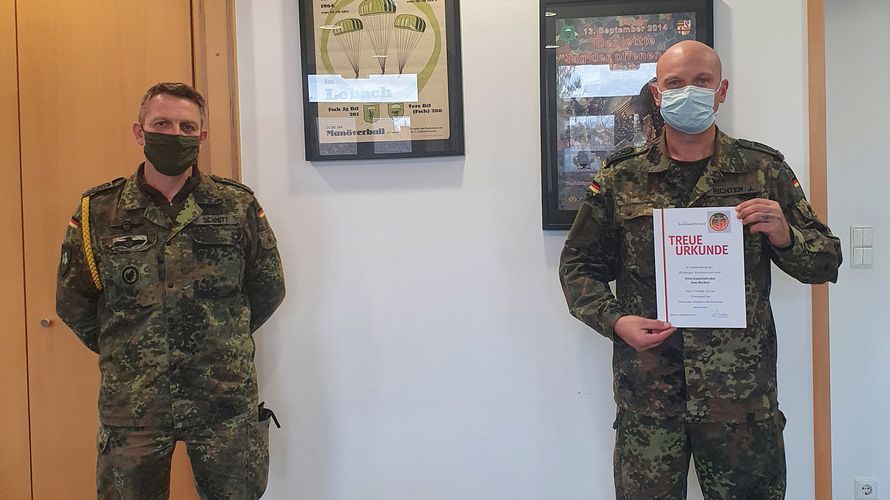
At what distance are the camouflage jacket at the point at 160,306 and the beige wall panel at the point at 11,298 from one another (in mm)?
643

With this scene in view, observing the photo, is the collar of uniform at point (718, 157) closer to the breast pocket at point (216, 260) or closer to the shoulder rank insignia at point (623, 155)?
the shoulder rank insignia at point (623, 155)

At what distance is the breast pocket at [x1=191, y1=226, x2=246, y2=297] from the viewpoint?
1.46m

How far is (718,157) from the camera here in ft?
Answer: 4.45

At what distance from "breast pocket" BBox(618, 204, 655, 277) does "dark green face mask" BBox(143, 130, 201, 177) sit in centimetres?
109

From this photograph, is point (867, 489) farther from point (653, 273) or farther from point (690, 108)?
point (690, 108)

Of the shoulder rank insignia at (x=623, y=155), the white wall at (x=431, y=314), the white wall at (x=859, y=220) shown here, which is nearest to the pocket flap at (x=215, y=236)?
the white wall at (x=431, y=314)

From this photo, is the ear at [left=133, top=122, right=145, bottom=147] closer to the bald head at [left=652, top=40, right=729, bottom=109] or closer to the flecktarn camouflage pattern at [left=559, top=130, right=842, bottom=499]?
the flecktarn camouflage pattern at [left=559, top=130, right=842, bottom=499]

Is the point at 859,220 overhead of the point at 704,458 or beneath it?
overhead

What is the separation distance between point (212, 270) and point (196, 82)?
769mm

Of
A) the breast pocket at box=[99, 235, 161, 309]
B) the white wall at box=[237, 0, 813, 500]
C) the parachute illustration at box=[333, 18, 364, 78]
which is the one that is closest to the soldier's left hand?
the white wall at box=[237, 0, 813, 500]

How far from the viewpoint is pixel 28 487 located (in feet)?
6.41

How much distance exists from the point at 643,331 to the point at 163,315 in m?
1.17

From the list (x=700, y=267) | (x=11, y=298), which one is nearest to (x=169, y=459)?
(x=11, y=298)

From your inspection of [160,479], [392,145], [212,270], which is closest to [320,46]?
[392,145]
